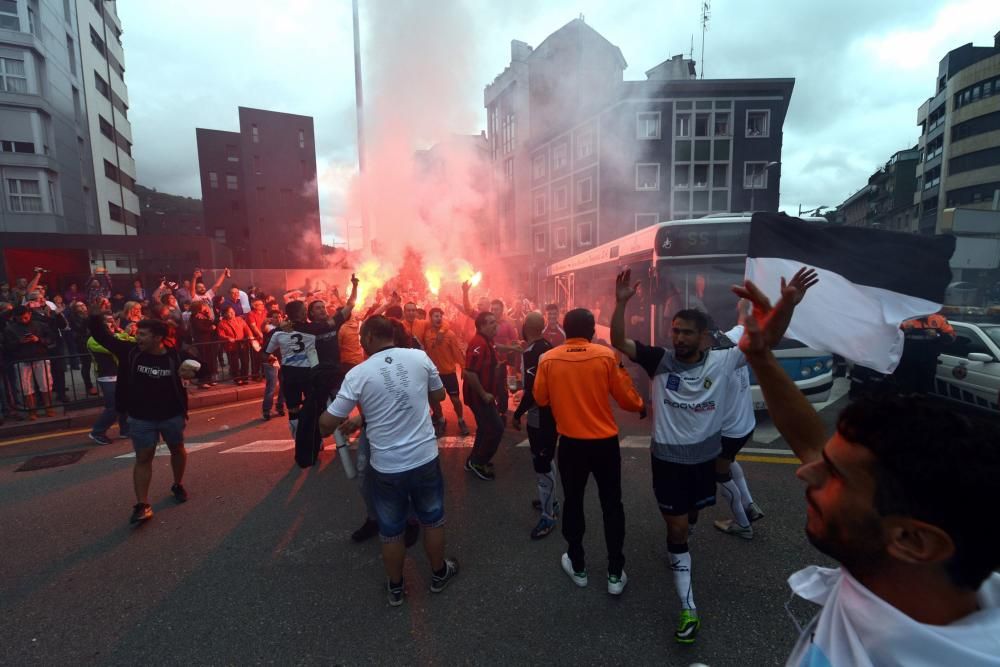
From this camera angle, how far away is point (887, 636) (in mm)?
907

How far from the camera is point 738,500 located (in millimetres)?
3631

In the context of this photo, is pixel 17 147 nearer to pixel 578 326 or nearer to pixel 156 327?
pixel 156 327

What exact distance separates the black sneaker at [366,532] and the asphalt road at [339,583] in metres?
0.07

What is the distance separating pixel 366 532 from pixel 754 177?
1218 inches

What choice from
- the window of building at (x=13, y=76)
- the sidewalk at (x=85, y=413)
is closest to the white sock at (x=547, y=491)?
the sidewalk at (x=85, y=413)

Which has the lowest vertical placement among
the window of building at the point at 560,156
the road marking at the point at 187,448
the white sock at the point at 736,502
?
the road marking at the point at 187,448

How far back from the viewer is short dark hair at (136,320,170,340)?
419 cm

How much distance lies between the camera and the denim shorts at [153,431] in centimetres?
415

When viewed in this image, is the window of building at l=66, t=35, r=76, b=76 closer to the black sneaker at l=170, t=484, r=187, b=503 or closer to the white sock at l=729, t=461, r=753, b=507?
the black sneaker at l=170, t=484, r=187, b=503

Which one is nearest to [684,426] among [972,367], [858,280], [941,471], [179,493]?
[858,280]

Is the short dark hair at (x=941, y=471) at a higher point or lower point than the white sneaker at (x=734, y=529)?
higher

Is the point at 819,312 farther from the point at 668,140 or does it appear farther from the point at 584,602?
the point at 668,140

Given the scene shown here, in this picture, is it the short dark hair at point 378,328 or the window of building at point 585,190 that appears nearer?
the short dark hair at point 378,328

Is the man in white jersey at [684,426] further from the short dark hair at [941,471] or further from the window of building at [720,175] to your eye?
the window of building at [720,175]
